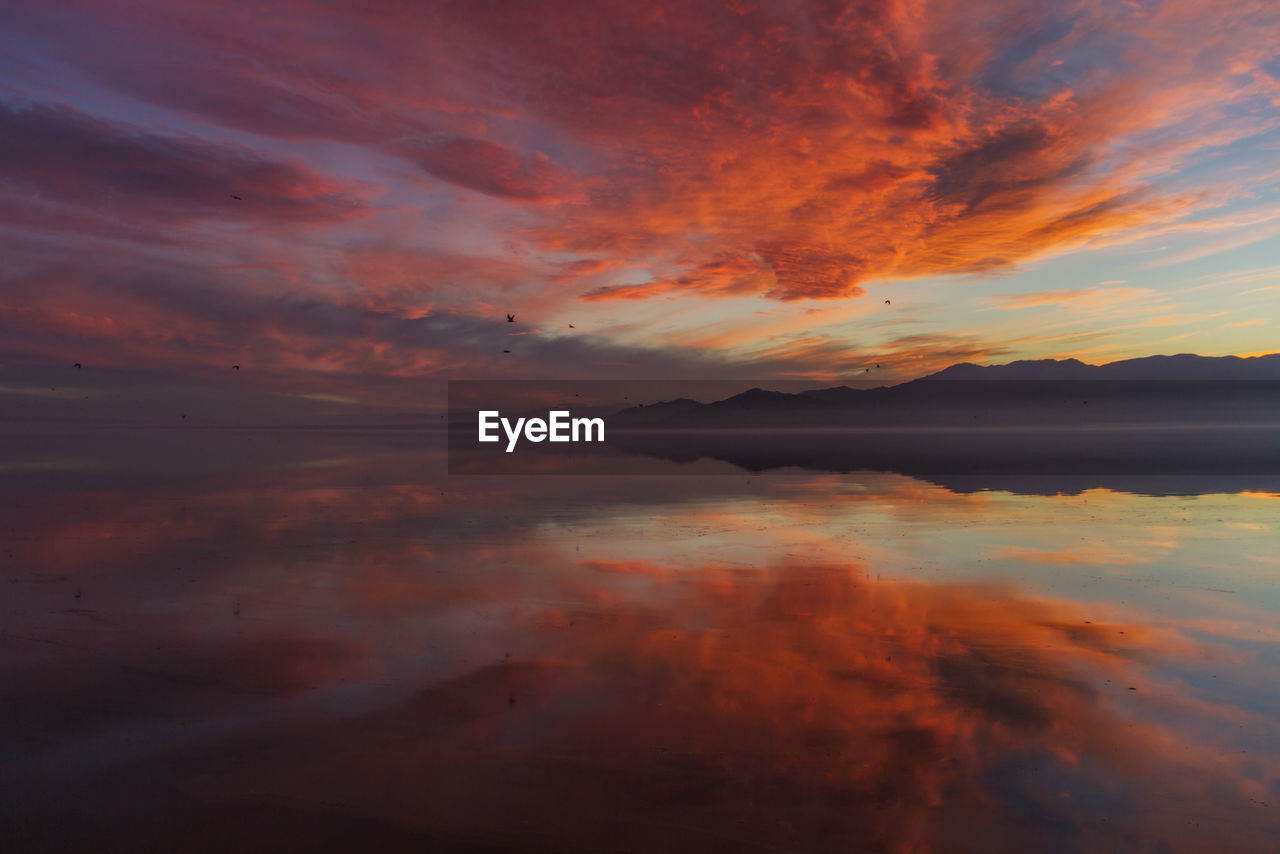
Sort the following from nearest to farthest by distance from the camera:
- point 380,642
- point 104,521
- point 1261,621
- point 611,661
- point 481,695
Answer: point 481,695 → point 611,661 → point 380,642 → point 1261,621 → point 104,521

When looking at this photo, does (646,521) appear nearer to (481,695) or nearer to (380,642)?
(380,642)

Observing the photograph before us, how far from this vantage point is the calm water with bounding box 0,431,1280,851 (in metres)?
5.97

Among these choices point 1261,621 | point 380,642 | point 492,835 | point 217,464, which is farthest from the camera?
point 217,464

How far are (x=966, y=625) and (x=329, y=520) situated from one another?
55.9 feet

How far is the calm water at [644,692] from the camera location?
597cm

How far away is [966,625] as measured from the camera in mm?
10742

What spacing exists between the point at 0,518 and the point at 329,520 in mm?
9164

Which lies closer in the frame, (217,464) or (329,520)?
(329,520)

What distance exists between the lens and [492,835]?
574 centimetres

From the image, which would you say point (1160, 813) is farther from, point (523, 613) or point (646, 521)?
point (646, 521)

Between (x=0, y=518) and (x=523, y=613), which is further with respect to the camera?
(x=0, y=518)

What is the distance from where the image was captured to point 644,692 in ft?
27.5

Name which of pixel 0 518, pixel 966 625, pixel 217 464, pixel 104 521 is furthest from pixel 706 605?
pixel 217 464

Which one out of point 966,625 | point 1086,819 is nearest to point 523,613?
point 966,625
